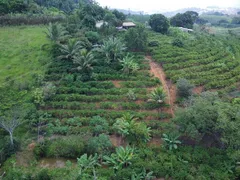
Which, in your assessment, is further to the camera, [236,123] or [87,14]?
[87,14]

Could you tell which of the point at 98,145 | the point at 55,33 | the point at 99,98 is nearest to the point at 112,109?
the point at 99,98

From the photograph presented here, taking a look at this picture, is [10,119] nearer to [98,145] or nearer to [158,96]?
[98,145]

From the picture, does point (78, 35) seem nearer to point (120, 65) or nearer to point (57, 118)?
point (120, 65)

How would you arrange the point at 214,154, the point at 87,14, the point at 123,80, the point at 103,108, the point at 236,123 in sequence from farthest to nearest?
the point at 87,14 < the point at 123,80 < the point at 103,108 < the point at 214,154 < the point at 236,123

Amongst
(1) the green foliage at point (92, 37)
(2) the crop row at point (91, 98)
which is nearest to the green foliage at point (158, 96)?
(2) the crop row at point (91, 98)

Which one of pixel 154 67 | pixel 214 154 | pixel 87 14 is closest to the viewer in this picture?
pixel 214 154

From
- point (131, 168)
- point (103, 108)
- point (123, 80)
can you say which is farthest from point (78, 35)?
point (131, 168)
